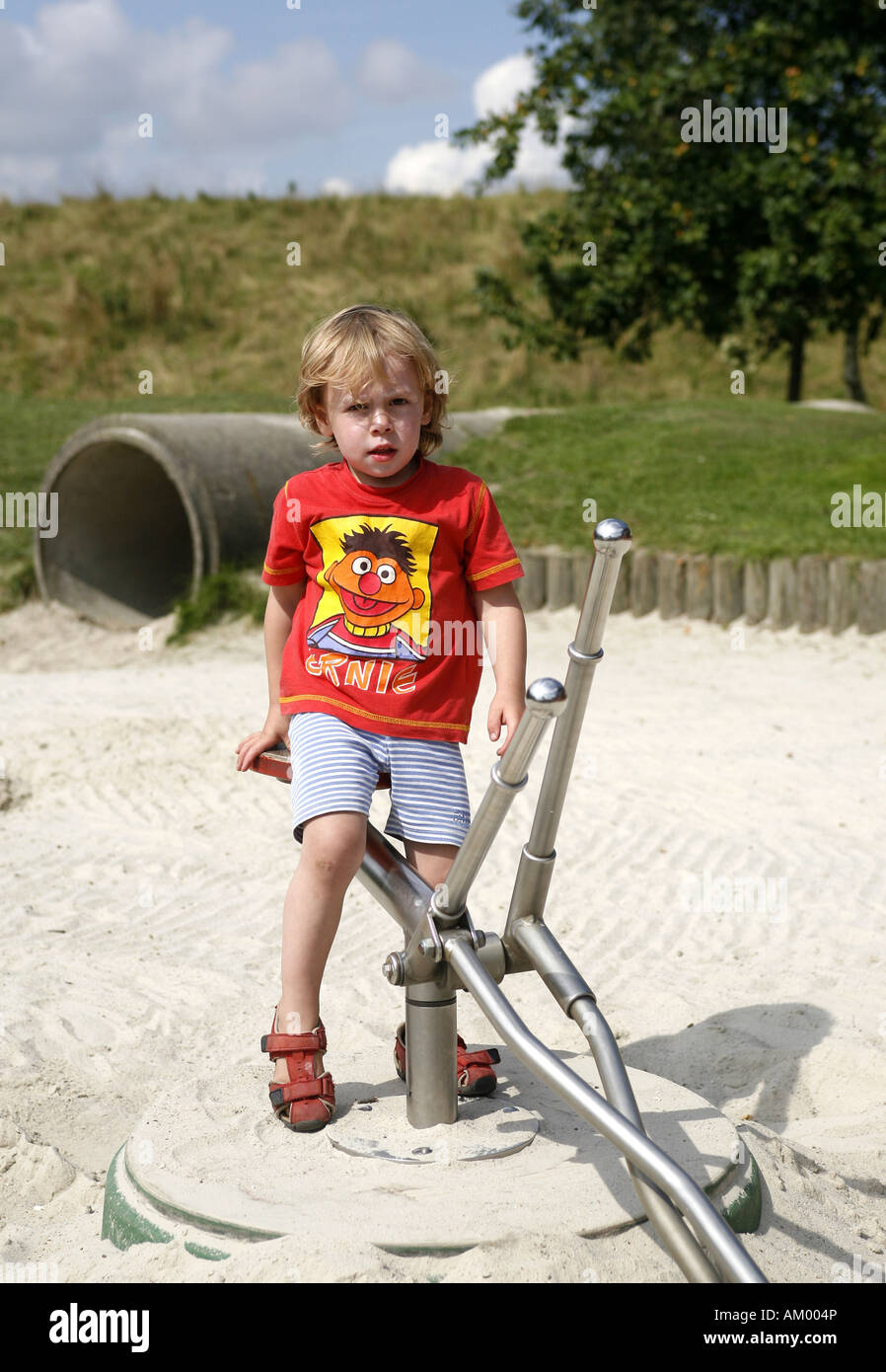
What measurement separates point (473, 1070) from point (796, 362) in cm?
1406

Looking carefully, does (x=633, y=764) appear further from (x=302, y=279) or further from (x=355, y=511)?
(x=302, y=279)

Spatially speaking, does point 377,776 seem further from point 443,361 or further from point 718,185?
point 718,185

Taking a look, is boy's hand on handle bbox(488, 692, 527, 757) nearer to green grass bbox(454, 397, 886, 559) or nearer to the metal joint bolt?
the metal joint bolt

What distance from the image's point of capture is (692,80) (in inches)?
518

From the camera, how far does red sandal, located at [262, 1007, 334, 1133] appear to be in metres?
2.06

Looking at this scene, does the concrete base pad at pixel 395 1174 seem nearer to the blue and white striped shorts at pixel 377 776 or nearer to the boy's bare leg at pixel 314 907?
the boy's bare leg at pixel 314 907

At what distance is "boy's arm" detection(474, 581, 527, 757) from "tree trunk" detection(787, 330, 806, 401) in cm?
1294

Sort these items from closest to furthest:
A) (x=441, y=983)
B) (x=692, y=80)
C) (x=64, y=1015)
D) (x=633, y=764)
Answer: (x=441, y=983) → (x=64, y=1015) → (x=633, y=764) → (x=692, y=80)

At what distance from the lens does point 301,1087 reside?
2.08 metres

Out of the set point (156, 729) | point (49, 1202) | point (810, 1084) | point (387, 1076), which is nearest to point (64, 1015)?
point (49, 1202)

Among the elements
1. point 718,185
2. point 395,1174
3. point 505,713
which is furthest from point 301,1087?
point 718,185

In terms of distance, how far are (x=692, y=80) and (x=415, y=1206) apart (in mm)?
13556

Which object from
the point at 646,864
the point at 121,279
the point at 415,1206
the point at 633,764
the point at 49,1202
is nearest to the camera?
the point at 415,1206

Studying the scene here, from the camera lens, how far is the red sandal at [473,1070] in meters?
2.19
